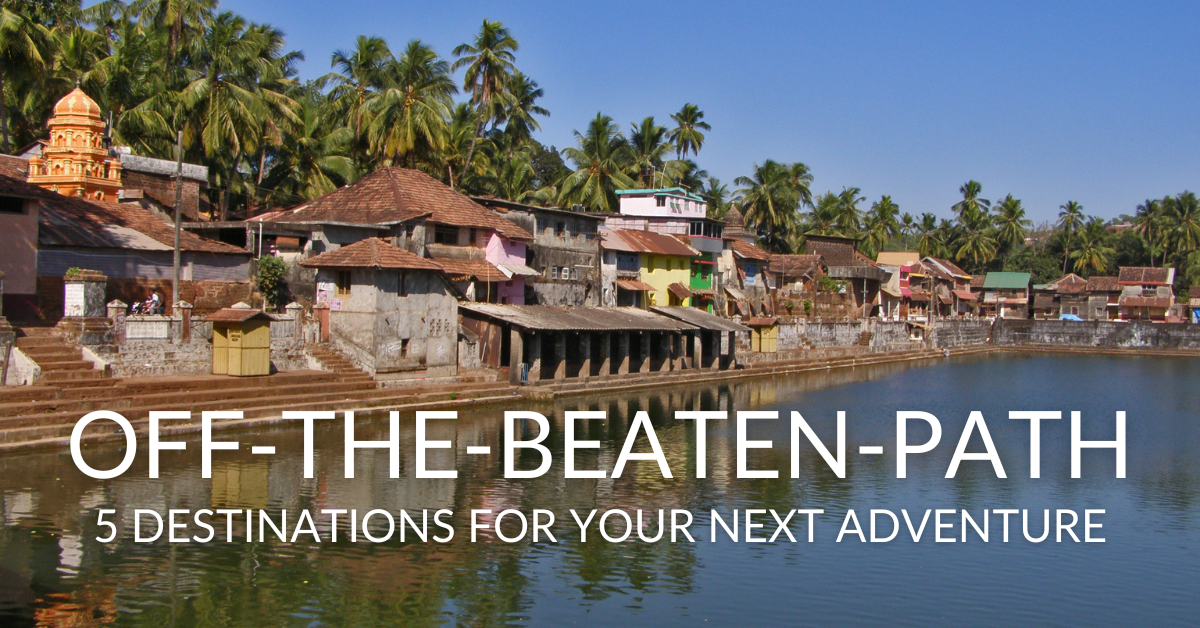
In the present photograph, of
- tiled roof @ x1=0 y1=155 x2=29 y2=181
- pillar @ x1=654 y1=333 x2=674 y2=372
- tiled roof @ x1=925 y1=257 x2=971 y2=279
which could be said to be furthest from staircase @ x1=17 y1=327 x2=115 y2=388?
tiled roof @ x1=925 y1=257 x2=971 y2=279

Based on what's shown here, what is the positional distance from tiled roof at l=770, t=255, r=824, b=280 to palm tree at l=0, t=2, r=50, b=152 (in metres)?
47.6

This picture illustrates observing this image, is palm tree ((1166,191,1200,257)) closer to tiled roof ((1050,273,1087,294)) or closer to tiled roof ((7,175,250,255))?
tiled roof ((1050,273,1087,294))

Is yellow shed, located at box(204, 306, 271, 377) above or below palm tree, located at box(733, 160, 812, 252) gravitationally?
below

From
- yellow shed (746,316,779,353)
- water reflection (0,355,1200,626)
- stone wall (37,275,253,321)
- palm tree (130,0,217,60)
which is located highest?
palm tree (130,0,217,60)

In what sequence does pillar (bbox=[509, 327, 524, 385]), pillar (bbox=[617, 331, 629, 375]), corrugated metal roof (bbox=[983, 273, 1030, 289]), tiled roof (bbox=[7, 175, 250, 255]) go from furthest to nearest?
1. corrugated metal roof (bbox=[983, 273, 1030, 289])
2. pillar (bbox=[617, 331, 629, 375])
3. pillar (bbox=[509, 327, 524, 385])
4. tiled roof (bbox=[7, 175, 250, 255])

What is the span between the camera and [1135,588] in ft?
56.1

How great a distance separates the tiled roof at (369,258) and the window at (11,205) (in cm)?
828

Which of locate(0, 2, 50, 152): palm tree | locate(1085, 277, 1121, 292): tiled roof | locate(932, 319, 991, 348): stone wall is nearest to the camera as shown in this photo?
locate(0, 2, 50, 152): palm tree

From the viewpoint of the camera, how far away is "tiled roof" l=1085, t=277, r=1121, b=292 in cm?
9112

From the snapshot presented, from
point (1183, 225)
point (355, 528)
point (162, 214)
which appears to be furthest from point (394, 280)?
point (1183, 225)

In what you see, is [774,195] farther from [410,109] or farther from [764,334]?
[410,109]

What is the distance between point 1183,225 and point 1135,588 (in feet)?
317

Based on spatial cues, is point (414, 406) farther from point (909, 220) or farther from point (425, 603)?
point (909, 220)

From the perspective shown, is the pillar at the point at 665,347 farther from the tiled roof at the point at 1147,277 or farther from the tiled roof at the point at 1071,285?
the tiled roof at the point at 1147,277
